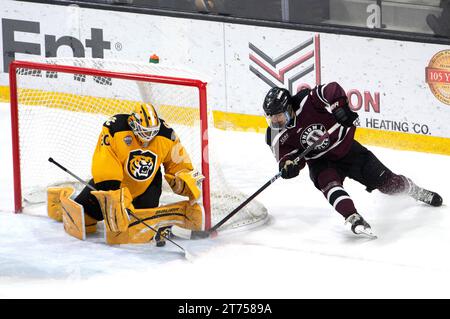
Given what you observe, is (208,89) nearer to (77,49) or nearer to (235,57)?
→ (235,57)

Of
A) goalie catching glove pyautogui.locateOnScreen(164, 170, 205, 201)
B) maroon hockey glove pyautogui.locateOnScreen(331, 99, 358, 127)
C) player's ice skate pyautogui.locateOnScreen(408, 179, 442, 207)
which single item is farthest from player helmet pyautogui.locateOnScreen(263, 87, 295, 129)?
player's ice skate pyautogui.locateOnScreen(408, 179, 442, 207)

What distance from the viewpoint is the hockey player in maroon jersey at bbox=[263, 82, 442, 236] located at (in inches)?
256

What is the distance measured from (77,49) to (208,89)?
2879 mm

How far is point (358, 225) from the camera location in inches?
255

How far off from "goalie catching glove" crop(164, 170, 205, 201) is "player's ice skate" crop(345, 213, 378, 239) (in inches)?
31.0

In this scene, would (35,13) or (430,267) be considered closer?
(430,267)

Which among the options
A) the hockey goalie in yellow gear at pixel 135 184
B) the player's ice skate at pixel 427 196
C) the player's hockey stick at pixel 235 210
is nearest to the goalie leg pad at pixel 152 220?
the hockey goalie in yellow gear at pixel 135 184

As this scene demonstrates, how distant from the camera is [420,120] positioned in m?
8.13

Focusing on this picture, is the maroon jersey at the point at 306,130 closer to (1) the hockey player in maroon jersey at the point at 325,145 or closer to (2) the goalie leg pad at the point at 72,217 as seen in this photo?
(1) the hockey player in maroon jersey at the point at 325,145

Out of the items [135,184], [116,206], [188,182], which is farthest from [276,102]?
[116,206]

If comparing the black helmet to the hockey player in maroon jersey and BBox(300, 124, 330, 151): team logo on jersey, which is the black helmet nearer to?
the hockey player in maroon jersey

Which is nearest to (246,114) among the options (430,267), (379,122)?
(379,122)

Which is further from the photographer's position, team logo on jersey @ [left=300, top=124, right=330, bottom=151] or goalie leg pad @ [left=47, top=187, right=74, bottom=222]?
goalie leg pad @ [left=47, top=187, right=74, bottom=222]
